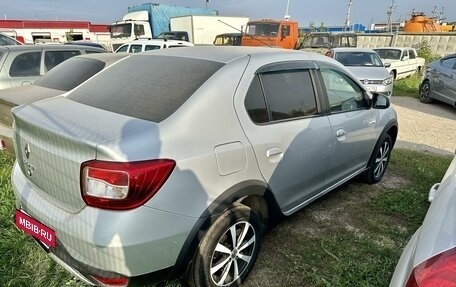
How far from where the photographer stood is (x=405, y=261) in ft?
4.85

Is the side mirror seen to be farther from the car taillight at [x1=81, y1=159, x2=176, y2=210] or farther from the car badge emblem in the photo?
the car badge emblem

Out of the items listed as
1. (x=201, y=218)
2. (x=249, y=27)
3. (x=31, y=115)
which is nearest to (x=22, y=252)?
(x=31, y=115)

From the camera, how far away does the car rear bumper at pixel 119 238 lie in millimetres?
1677

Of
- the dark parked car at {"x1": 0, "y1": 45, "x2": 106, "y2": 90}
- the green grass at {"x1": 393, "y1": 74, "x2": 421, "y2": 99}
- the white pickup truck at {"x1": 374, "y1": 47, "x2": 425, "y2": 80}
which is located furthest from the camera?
the white pickup truck at {"x1": 374, "y1": 47, "x2": 425, "y2": 80}

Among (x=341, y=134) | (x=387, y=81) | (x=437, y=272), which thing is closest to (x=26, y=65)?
(x=341, y=134)

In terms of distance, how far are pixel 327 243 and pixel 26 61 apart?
5.25 m

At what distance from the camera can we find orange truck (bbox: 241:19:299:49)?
14852 millimetres

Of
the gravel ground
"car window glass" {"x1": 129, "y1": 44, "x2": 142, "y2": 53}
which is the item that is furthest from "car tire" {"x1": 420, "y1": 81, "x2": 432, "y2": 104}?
"car window glass" {"x1": 129, "y1": 44, "x2": 142, "y2": 53}

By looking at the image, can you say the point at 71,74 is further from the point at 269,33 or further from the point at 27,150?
the point at 269,33

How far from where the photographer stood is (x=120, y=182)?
5.48ft

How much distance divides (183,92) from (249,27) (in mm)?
14301

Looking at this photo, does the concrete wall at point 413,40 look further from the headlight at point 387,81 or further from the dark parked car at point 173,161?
the dark parked car at point 173,161

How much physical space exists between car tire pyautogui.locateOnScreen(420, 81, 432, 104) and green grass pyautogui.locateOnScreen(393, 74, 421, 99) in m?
1.34

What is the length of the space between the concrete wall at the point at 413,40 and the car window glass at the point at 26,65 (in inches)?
703
